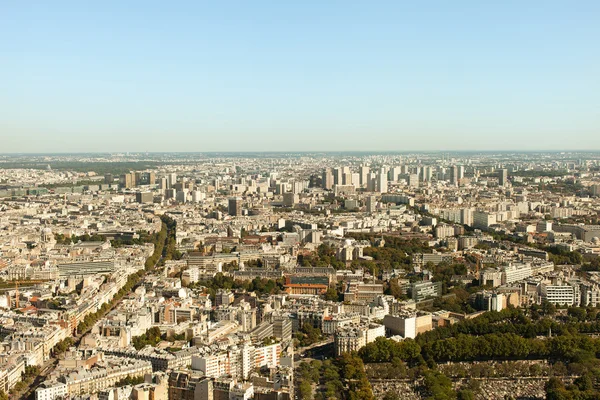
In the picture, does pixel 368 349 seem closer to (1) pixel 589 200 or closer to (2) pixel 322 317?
(2) pixel 322 317

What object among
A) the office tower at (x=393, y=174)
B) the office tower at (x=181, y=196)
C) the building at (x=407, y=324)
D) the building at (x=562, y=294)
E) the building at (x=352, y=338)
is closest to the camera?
the building at (x=352, y=338)

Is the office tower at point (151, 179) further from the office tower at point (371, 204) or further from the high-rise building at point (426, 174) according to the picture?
the office tower at point (371, 204)

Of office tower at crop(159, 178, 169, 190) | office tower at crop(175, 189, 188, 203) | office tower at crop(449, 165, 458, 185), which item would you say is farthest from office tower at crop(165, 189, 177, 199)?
office tower at crop(449, 165, 458, 185)

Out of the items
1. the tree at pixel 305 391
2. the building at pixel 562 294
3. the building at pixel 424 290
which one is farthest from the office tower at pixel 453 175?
the tree at pixel 305 391

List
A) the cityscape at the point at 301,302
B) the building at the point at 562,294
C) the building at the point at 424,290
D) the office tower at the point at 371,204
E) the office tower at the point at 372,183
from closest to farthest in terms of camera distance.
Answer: the cityscape at the point at 301,302 → the building at the point at 562,294 → the building at the point at 424,290 → the office tower at the point at 371,204 → the office tower at the point at 372,183

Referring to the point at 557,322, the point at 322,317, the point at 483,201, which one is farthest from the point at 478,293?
the point at 483,201

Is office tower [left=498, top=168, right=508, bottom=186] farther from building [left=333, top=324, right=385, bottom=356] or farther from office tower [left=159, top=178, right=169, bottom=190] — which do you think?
building [left=333, top=324, right=385, bottom=356]

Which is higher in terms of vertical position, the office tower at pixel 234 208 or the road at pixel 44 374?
the office tower at pixel 234 208

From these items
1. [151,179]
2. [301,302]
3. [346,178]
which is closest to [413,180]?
[346,178]
